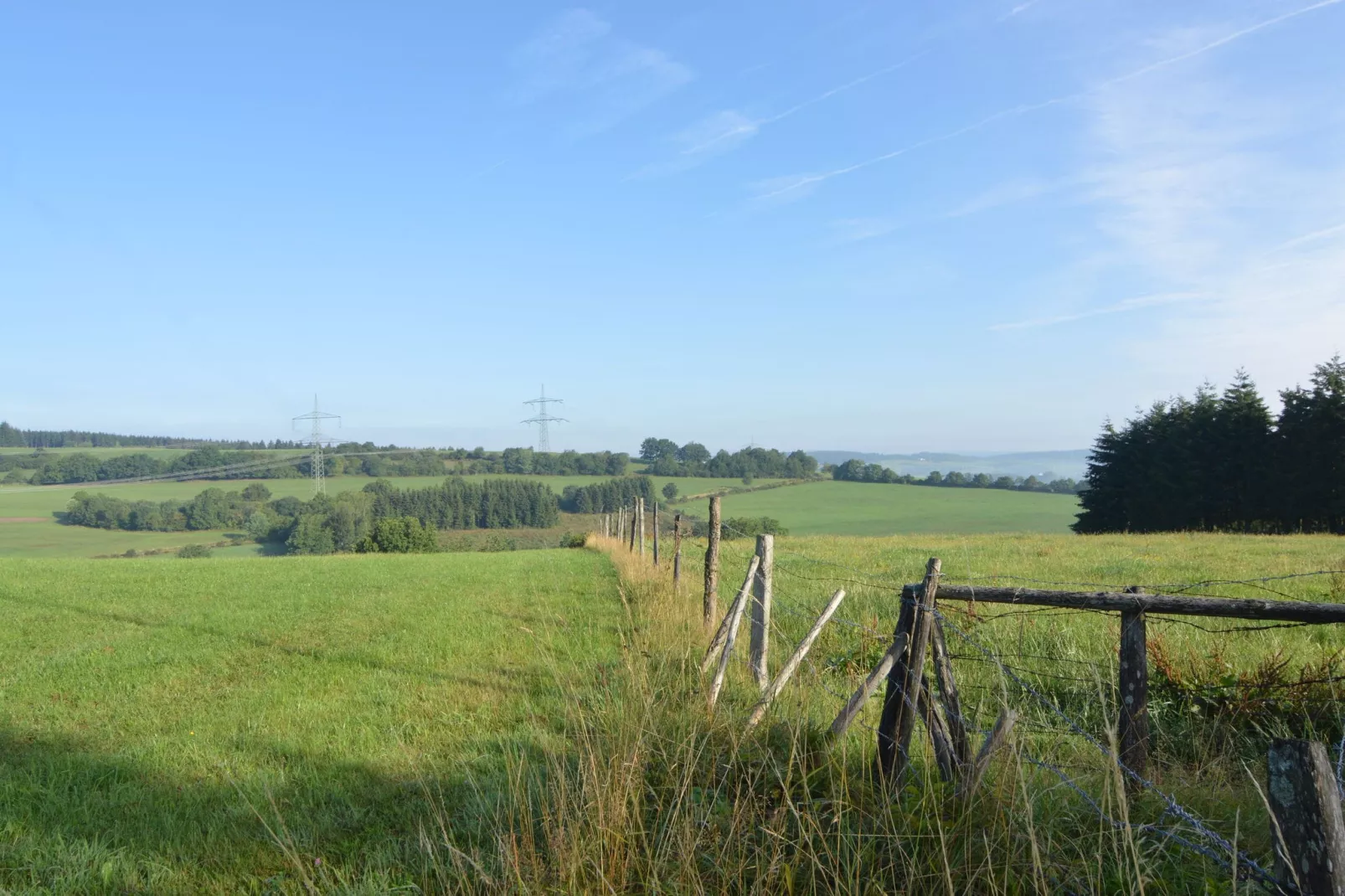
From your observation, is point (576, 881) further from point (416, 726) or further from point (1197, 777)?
point (416, 726)

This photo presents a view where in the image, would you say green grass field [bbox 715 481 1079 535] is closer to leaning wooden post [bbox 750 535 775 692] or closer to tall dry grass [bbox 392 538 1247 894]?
leaning wooden post [bbox 750 535 775 692]

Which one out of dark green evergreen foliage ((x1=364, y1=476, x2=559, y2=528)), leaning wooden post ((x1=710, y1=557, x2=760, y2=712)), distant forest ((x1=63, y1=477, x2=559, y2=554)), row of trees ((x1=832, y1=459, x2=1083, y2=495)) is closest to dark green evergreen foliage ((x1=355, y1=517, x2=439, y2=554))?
distant forest ((x1=63, y1=477, x2=559, y2=554))

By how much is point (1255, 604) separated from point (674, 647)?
13.7 ft

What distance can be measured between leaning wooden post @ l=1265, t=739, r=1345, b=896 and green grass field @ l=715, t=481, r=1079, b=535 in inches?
1983

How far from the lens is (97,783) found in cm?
549

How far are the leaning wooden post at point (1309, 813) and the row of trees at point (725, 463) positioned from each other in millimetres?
89078

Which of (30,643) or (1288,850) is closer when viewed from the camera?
(1288,850)

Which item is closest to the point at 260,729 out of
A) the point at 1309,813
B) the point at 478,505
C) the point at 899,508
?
the point at 1309,813

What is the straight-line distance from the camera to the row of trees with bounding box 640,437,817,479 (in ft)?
308

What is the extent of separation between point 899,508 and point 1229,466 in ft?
101

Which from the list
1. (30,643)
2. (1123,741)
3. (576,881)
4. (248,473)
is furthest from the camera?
(248,473)

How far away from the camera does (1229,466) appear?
4025 cm

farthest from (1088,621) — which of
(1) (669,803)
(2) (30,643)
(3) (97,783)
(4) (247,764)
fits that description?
(2) (30,643)

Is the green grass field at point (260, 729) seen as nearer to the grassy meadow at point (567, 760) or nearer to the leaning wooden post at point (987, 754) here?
the grassy meadow at point (567, 760)
